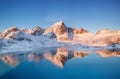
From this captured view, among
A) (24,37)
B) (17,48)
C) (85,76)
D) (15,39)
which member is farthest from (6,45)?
(85,76)

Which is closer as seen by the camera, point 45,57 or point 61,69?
point 61,69

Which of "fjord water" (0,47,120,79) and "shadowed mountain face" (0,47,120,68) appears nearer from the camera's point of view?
Answer: "fjord water" (0,47,120,79)

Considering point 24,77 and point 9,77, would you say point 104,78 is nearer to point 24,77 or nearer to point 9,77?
point 24,77

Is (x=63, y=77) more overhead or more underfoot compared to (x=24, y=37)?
more underfoot

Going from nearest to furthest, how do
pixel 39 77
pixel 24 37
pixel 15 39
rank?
pixel 39 77 → pixel 15 39 → pixel 24 37

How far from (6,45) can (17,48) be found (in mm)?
5237

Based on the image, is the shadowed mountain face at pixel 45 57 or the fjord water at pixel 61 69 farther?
the shadowed mountain face at pixel 45 57

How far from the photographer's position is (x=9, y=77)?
29.9m

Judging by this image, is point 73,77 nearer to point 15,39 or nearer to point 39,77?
point 39,77

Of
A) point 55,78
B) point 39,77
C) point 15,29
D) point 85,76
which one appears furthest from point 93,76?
point 15,29

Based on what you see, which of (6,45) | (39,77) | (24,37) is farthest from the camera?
(24,37)

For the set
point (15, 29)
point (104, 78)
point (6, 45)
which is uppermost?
point (15, 29)

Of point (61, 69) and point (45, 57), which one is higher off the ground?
point (45, 57)

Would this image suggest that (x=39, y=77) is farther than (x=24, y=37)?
No
